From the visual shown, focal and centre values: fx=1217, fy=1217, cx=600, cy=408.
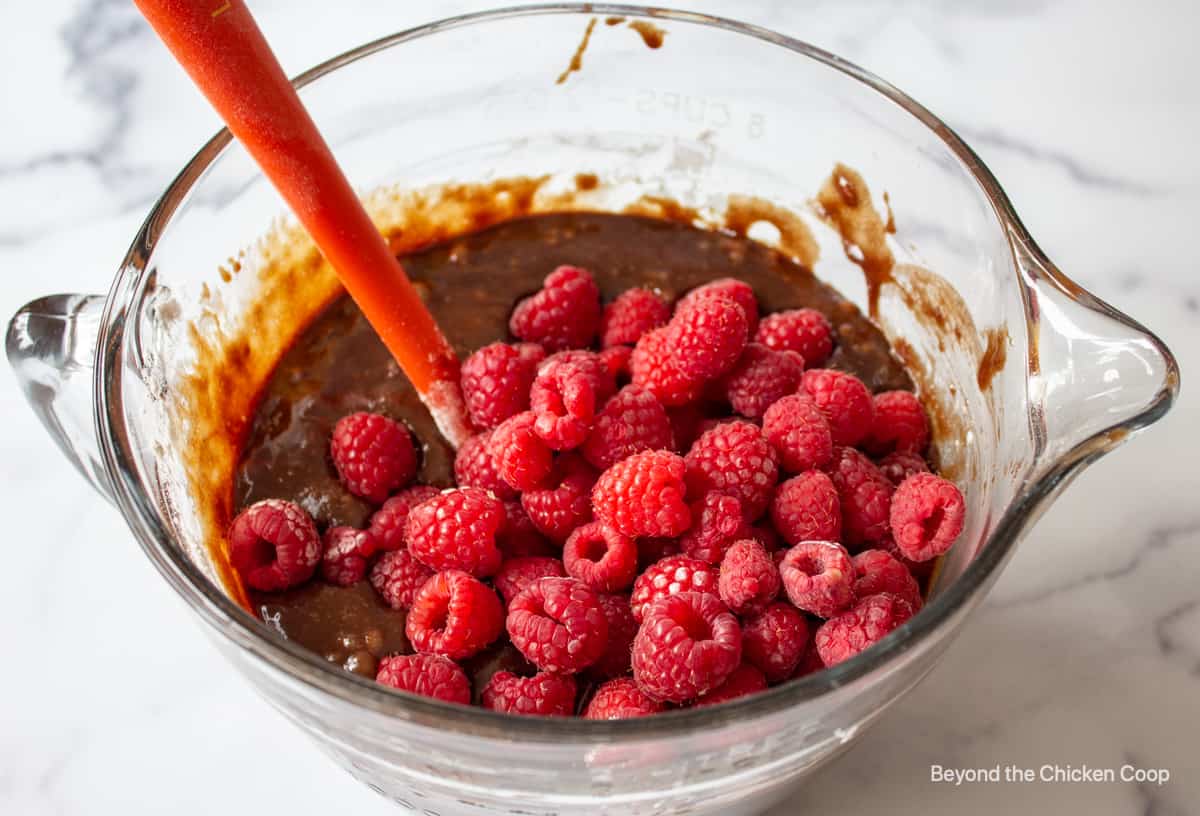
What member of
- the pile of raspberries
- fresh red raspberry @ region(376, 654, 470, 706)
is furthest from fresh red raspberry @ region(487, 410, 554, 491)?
fresh red raspberry @ region(376, 654, 470, 706)

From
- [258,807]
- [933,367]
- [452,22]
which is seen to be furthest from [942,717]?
[452,22]

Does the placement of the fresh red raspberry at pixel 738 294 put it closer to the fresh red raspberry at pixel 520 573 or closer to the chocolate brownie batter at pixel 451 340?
the chocolate brownie batter at pixel 451 340

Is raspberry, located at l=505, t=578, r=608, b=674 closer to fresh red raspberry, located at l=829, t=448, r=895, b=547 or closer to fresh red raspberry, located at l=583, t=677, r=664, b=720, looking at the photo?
fresh red raspberry, located at l=583, t=677, r=664, b=720

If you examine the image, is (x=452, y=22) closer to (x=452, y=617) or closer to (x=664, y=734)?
(x=452, y=617)

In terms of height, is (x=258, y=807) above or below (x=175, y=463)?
below

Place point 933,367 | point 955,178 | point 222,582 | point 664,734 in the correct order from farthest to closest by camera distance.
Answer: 1. point 933,367
2. point 955,178
3. point 222,582
4. point 664,734

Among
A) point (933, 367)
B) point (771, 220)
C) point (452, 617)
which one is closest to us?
point (452, 617)
